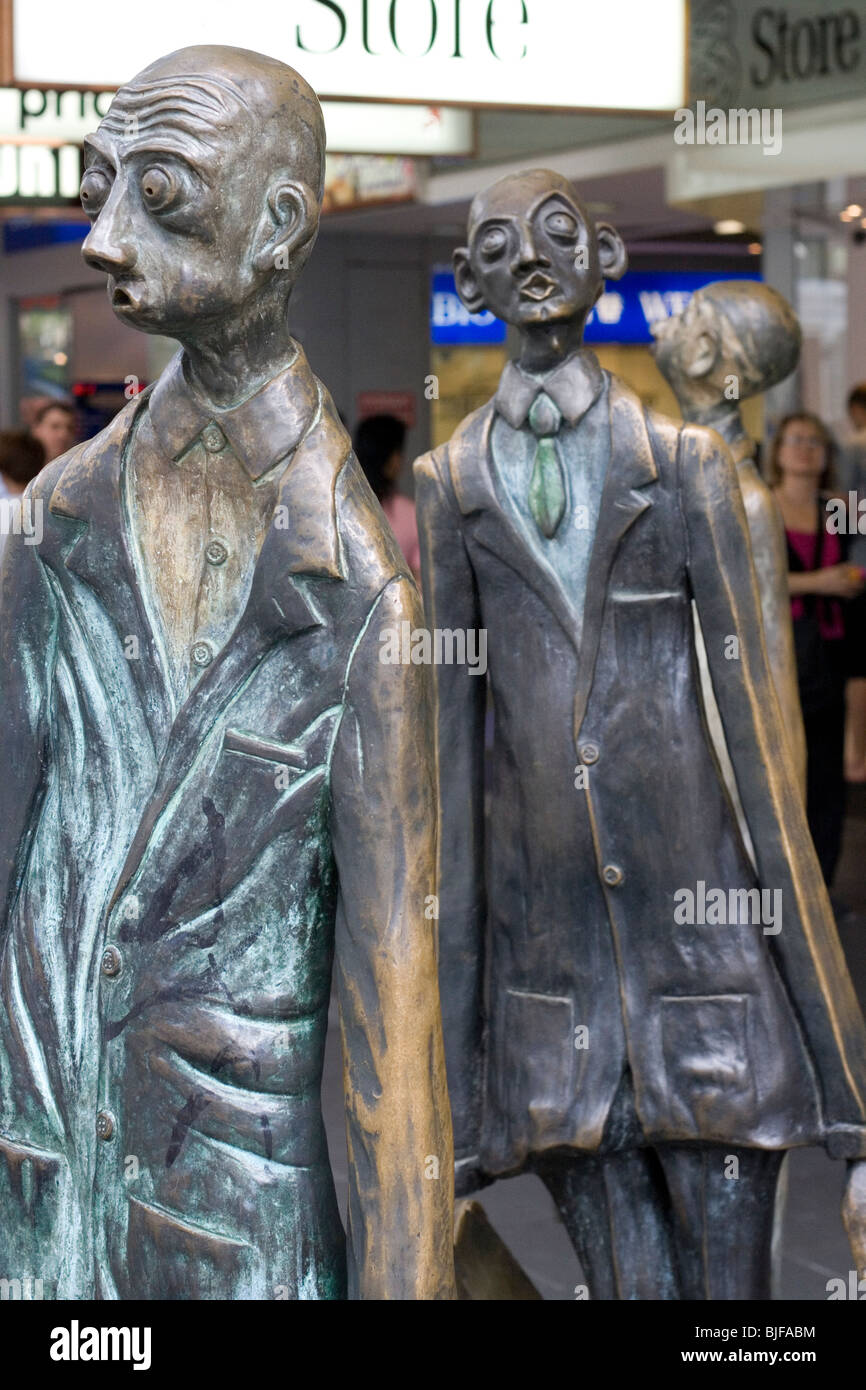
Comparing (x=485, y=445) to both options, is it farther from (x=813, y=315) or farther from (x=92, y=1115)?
(x=813, y=315)

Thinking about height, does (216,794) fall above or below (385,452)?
below

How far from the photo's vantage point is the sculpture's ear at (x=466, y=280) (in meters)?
3.31

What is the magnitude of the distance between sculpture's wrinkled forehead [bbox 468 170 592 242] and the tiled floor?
2.44m

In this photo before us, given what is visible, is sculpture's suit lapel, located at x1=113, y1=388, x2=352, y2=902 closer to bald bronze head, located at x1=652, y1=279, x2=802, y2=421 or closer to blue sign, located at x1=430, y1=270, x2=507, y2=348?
bald bronze head, located at x1=652, y1=279, x2=802, y2=421

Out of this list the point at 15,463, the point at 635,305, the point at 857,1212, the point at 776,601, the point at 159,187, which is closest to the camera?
the point at 159,187

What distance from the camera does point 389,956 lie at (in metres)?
1.70

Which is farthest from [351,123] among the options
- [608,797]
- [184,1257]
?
[184,1257]

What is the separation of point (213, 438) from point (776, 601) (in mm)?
2363

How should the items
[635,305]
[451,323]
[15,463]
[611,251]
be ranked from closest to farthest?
[611,251], [15,463], [635,305], [451,323]

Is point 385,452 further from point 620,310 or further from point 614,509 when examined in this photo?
point 614,509

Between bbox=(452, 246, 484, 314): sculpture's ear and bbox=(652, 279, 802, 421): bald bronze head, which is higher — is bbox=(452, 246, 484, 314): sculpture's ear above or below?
below

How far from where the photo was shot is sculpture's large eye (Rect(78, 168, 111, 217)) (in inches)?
66.6

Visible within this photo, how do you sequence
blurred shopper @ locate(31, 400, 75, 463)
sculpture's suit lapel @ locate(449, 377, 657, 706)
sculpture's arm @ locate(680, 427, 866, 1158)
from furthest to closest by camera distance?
blurred shopper @ locate(31, 400, 75, 463)
sculpture's suit lapel @ locate(449, 377, 657, 706)
sculpture's arm @ locate(680, 427, 866, 1158)

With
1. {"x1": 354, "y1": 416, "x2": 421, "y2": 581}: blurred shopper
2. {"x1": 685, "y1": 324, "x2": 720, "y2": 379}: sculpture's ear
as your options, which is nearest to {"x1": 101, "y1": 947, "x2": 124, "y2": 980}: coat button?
{"x1": 685, "y1": 324, "x2": 720, "y2": 379}: sculpture's ear
